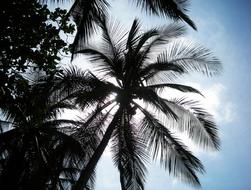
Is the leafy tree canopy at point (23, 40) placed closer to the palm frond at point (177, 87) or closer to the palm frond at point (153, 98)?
the palm frond at point (153, 98)

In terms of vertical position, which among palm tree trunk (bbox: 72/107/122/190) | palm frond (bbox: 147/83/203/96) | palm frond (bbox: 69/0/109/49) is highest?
palm frond (bbox: 69/0/109/49)

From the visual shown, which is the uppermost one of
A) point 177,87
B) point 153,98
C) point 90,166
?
point 177,87

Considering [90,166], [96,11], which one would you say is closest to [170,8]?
[96,11]

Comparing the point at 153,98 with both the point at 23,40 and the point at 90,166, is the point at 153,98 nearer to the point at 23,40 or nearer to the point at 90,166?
the point at 90,166

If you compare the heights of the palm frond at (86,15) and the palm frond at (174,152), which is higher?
the palm frond at (86,15)

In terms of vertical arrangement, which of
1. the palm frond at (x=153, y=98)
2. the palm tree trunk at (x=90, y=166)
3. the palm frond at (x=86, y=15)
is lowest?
the palm tree trunk at (x=90, y=166)

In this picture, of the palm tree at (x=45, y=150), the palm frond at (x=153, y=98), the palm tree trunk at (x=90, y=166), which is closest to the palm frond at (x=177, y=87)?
the palm frond at (x=153, y=98)

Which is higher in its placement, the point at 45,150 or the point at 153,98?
the point at 153,98

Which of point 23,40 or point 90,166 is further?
point 90,166

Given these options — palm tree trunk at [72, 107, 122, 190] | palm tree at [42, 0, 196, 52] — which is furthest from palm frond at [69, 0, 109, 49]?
palm tree trunk at [72, 107, 122, 190]

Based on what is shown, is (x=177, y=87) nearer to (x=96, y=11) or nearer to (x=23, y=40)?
(x=96, y=11)

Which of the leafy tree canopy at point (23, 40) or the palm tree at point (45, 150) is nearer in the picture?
the leafy tree canopy at point (23, 40)

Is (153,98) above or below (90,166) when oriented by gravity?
above

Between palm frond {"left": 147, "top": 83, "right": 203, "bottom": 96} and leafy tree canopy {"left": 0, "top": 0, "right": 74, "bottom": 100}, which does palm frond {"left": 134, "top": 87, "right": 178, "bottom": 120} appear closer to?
palm frond {"left": 147, "top": 83, "right": 203, "bottom": 96}
